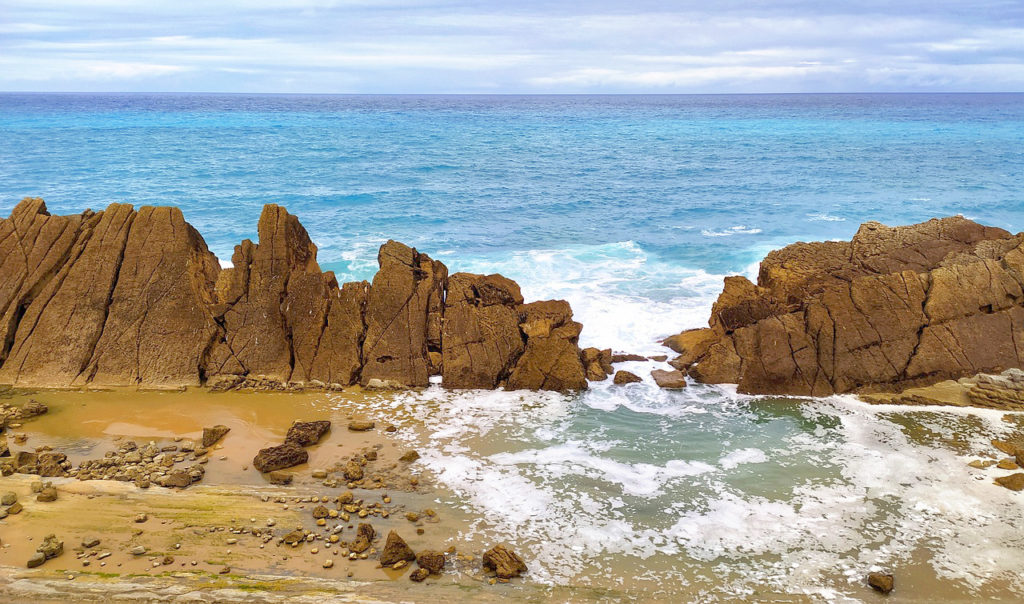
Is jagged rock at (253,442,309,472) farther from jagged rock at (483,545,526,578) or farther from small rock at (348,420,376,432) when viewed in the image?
jagged rock at (483,545,526,578)

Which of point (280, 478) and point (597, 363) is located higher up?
point (597, 363)

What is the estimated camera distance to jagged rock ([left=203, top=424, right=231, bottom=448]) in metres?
11.7

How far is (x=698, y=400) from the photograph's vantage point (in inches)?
542

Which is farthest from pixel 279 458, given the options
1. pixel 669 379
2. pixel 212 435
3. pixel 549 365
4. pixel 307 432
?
pixel 669 379

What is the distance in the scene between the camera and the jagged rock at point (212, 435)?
11727 millimetres

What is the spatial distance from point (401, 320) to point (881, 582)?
9.58 metres

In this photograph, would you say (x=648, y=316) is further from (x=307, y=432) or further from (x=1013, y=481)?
(x=307, y=432)

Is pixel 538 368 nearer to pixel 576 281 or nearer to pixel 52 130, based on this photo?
pixel 576 281

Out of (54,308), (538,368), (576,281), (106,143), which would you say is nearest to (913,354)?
(538,368)

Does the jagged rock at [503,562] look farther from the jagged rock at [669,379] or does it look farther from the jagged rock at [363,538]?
the jagged rock at [669,379]

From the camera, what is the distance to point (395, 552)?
8828 mm

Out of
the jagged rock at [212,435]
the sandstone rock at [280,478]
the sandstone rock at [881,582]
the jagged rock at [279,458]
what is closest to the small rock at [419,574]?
the sandstone rock at [280,478]

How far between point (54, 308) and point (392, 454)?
7.92 meters

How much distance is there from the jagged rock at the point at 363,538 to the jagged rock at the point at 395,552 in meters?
0.29
